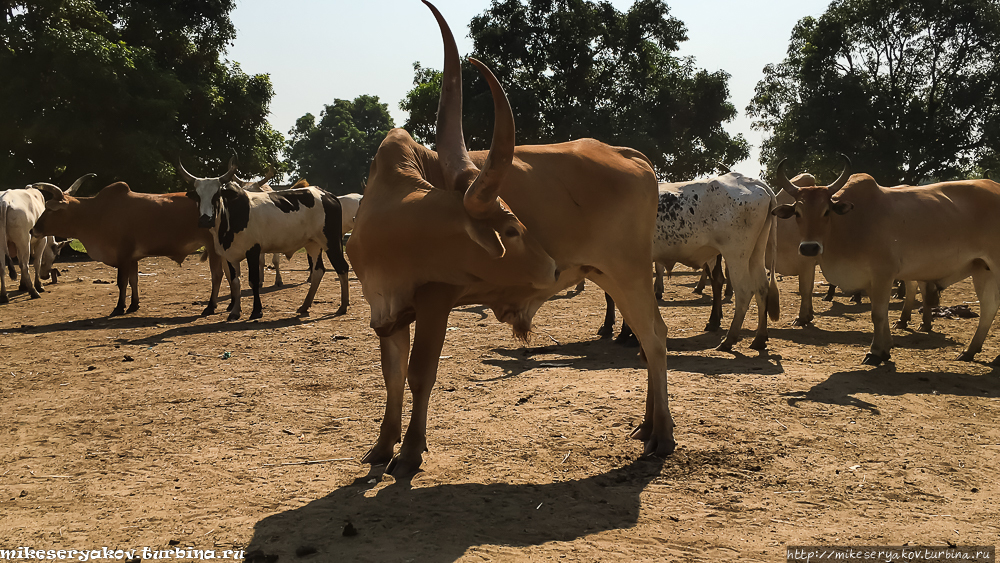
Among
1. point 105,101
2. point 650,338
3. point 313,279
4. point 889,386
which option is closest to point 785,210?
point 889,386

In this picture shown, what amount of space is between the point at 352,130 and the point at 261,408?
69.9 m

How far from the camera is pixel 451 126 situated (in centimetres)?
431

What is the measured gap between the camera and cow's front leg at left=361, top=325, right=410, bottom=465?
4.39m

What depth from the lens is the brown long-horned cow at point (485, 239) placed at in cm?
378

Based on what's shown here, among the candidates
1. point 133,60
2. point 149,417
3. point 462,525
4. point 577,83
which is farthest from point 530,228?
point 577,83

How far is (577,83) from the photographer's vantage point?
109 ft

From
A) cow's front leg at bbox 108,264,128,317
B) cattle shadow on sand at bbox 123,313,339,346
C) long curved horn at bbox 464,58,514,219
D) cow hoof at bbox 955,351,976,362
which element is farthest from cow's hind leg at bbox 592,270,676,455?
cow's front leg at bbox 108,264,128,317

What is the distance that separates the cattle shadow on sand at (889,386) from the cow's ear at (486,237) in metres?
3.44

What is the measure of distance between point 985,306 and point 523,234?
21.8 ft

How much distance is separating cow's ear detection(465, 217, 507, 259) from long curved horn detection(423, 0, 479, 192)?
1.57 ft

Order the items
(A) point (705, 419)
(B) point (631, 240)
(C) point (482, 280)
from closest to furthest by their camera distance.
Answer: (C) point (482, 280), (B) point (631, 240), (A) point (705, 419)

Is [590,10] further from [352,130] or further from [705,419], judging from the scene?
[352,130]

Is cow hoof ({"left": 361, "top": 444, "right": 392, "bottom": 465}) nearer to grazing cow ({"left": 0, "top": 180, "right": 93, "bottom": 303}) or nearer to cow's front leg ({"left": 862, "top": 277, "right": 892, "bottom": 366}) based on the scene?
cow's front leg ({"left": 862, "top": 277, "right": 892, "bottom": 366})

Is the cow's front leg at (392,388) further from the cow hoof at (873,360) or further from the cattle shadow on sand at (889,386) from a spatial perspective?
the cow hoof at (873,360)
